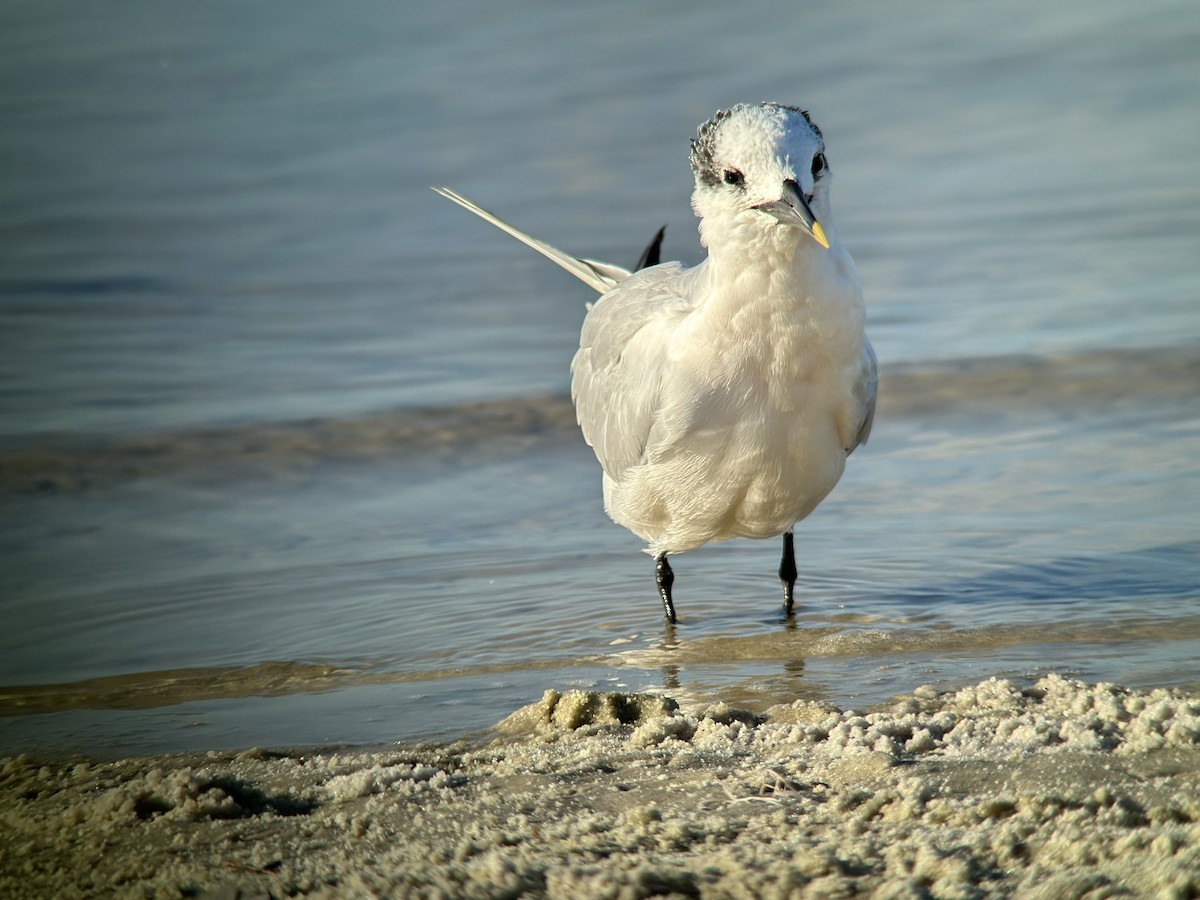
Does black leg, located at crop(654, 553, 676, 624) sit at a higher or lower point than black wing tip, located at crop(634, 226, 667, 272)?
lower

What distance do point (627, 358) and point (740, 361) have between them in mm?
744

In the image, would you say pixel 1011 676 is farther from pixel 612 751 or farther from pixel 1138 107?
pixel 1138 107

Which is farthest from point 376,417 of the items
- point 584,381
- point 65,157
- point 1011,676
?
point 65,157

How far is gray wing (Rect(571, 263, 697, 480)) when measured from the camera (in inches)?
195

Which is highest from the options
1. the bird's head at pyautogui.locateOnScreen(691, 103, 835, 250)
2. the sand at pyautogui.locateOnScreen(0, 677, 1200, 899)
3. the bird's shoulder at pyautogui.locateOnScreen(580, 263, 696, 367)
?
the bird's head at pyautogui.locateOnScreen(691, 103, 835, 250)

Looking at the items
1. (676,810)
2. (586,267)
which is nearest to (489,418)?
(586,267)

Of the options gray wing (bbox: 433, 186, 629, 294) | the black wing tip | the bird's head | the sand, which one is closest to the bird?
the bird's head

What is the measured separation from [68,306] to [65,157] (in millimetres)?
4196

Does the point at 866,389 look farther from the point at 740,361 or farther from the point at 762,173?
the point at 762,173

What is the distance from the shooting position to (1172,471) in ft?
22.3

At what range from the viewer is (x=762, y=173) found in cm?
392

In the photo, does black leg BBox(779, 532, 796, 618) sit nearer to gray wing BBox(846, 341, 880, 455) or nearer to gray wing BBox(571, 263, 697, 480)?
gray wing BBox(846, 341, 880, 455)

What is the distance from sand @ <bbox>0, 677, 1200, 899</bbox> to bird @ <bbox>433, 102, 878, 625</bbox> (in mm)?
1202

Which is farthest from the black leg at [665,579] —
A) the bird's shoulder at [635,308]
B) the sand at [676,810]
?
the sand at [676,810]
